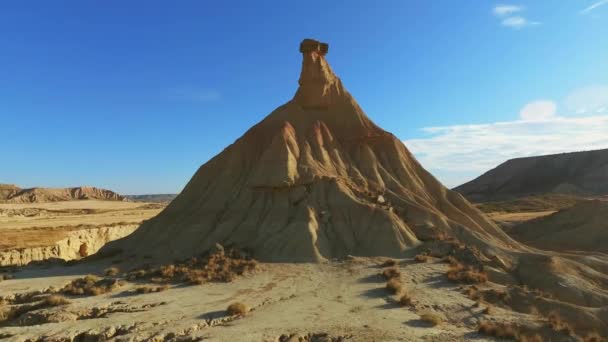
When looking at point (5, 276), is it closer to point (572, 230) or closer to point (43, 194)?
point (572, 230)

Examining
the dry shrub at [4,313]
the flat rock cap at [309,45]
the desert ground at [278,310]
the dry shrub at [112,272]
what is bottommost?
the dry shrub at [4,313]

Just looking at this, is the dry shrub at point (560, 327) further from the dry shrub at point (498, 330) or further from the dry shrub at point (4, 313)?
the dry shrub at point (4, 313)

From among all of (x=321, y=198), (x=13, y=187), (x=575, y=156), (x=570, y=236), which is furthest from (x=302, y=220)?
(x=13, y=187)

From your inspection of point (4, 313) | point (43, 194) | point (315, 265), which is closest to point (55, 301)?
point (4, 313)

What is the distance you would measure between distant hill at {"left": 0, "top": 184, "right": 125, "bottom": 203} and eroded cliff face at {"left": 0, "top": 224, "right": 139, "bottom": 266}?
289 ft

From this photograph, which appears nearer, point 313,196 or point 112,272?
point 112,272

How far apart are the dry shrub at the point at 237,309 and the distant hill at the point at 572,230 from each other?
28.4 meters

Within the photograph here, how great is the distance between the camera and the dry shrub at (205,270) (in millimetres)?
21344

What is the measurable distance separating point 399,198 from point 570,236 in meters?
19.0

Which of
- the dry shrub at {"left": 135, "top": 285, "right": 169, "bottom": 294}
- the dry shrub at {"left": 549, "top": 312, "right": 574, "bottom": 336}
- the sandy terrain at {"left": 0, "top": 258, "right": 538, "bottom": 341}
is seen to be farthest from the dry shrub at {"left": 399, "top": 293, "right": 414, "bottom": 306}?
the dry shrub at {"left": 135, "top": 285, "right": 169, "bottom": 294}

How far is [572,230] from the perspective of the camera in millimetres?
38438

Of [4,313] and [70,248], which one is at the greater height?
[4,313]

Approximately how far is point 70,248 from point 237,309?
32.6 meters

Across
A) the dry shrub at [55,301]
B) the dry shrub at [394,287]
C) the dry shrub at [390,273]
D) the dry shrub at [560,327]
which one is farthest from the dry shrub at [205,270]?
the dry shrub at [560,327]
